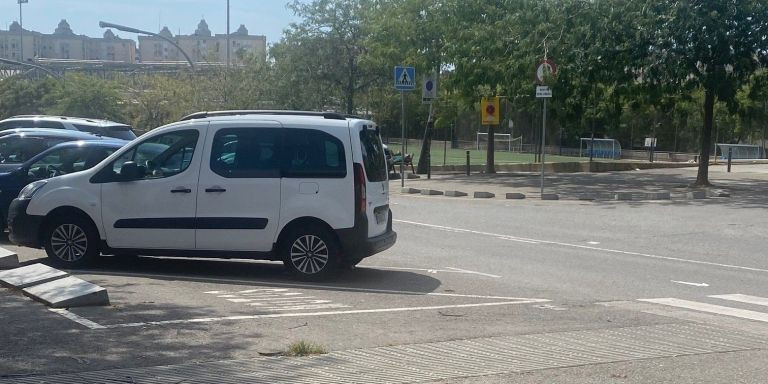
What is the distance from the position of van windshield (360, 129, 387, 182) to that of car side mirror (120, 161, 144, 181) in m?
2.71

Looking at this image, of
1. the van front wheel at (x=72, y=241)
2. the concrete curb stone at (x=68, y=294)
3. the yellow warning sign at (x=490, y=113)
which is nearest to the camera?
the concrete curb stone at (x=68, y=294)

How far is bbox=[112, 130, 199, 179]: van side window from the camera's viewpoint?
12.1 metres

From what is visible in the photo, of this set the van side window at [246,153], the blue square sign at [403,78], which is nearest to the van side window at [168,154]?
the van side window at [246,153]

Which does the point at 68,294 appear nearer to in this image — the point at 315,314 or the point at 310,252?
the point at 315,314

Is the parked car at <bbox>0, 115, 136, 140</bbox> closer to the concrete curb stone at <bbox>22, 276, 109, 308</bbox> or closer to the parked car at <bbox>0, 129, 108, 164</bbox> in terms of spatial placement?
→ the parked car at <bbox>0, 129, 108, 164</bbox>

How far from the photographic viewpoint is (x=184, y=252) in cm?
1221

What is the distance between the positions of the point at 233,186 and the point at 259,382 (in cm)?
524

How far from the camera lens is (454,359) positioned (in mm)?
7859

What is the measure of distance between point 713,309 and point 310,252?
453 centimetres

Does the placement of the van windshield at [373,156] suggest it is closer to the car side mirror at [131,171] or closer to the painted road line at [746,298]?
the car side mirror at [131,171]

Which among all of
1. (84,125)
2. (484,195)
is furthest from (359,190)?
(484,195)

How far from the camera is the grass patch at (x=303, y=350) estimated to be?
7.85m

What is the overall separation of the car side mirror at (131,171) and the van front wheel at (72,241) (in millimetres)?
774

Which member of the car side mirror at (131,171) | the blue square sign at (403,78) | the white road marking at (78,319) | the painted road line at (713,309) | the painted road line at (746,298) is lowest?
the painted road line at (746,298)
